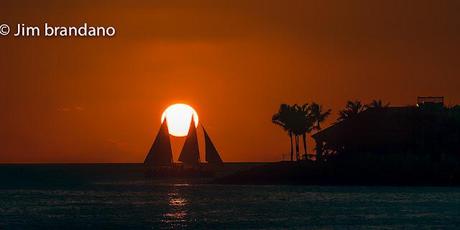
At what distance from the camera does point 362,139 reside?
463 feet

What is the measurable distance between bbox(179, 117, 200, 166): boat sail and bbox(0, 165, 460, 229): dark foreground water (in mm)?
37554

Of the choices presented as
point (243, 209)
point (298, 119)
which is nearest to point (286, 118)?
point (298, 119)

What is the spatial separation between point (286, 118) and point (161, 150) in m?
21.2

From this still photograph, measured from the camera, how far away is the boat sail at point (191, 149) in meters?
174

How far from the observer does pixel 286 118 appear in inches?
6678

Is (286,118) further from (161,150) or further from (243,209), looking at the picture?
(243,209)

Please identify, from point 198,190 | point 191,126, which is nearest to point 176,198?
point 198,190

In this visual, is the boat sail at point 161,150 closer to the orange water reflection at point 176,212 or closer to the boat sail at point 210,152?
the boat sail at point 210,152

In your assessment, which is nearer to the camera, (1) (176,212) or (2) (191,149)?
(1) (176,212)

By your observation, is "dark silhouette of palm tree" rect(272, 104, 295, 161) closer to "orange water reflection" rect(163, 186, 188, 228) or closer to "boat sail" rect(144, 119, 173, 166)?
"boat sail" rect(144, 119, 173, 166)

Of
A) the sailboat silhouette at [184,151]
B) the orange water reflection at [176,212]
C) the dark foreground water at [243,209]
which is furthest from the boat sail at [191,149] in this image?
the orange water reflection at [176,212]

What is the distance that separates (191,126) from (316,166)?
34295 mm

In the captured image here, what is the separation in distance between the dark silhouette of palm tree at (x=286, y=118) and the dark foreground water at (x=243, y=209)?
32370 millimetres

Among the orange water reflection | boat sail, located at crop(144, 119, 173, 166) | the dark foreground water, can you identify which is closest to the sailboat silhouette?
boat sail, located at crop(144, 119, 173, 166)
